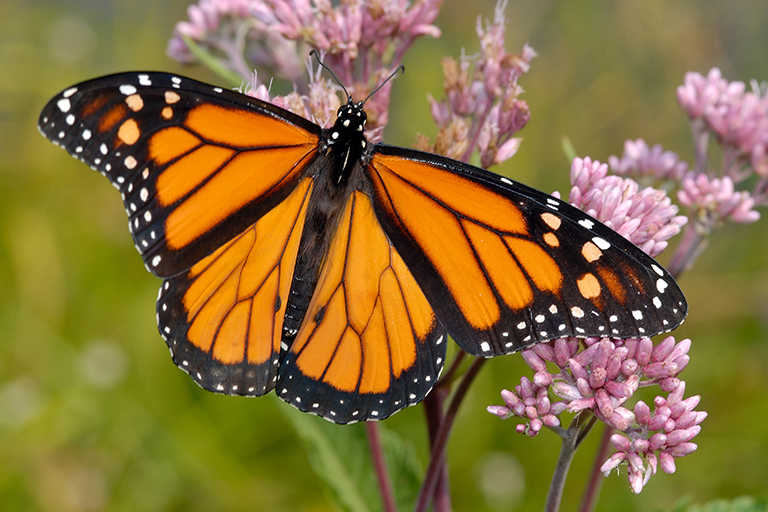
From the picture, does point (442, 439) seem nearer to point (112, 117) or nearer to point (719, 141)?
point (112, 117)

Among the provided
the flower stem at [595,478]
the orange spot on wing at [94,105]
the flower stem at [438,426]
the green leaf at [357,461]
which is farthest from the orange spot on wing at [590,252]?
the orange spot on wing at [94,105]

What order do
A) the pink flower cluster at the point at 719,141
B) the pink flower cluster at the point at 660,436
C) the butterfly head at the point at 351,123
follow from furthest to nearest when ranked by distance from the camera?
the pink flower cluster at the point at 719,141 < the butterfly head at the point at 351,123 < the pink flower cluster at the point at 660,436

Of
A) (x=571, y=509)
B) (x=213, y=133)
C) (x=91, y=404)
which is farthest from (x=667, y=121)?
(x=91, y=404)

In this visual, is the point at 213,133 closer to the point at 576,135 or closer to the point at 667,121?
the point at 576,135

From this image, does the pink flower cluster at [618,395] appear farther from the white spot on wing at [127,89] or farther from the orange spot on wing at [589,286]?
the white spot on wing at [127,89]

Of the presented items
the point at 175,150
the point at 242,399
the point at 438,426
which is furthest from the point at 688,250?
the point at 242,399

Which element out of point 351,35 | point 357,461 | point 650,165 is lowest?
point 357,461

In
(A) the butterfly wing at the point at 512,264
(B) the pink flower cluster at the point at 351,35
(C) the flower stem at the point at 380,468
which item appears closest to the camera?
(A) the butterfly wing at the point at 512,264
